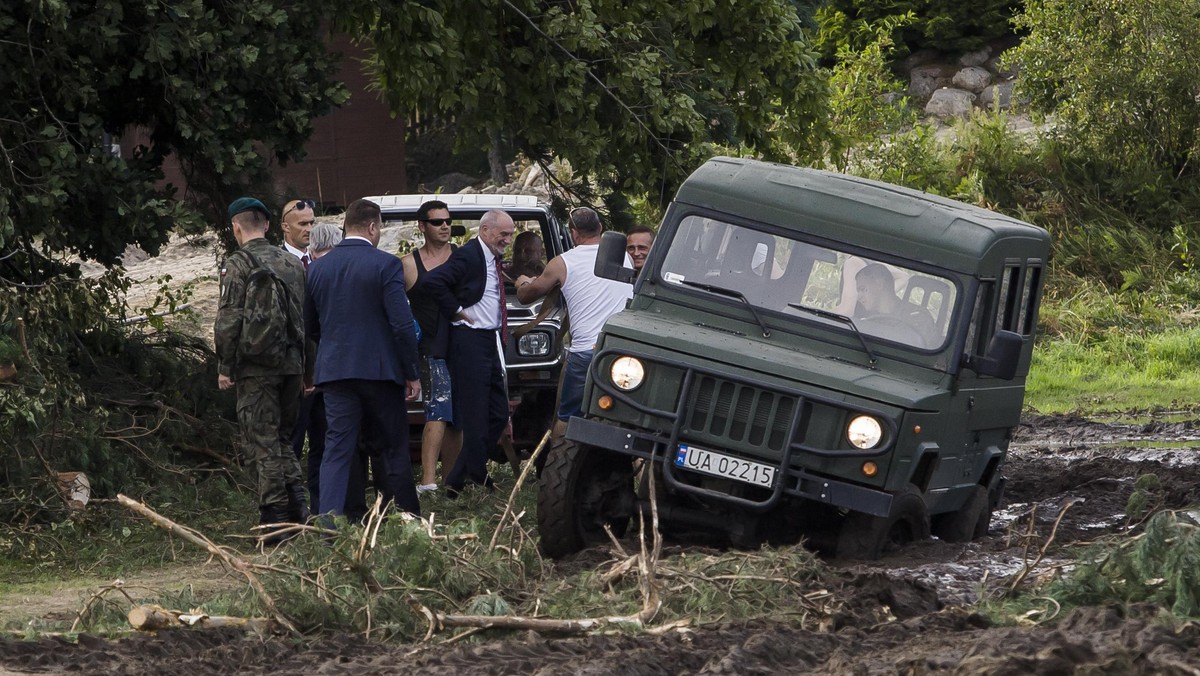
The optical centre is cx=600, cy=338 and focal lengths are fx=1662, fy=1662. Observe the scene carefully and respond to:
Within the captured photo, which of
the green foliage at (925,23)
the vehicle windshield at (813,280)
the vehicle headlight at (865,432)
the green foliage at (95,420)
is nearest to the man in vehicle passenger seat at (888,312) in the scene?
the vehicle windshield at (813,280)

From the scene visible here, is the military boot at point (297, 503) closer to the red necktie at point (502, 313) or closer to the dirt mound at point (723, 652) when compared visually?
the red necktie at point (502, 313)

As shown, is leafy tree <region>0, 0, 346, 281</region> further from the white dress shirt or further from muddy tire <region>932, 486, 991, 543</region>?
muddy tire <region>932, 486, 991, 543</region>

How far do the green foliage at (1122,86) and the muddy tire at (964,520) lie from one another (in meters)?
15.6

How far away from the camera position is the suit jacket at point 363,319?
28.2 feet

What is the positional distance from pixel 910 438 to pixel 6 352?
4928mm

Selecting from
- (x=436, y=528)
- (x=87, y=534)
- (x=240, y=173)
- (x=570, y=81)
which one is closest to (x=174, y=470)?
(x=87, y=534)

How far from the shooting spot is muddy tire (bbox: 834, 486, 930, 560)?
25.5ft

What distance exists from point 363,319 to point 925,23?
26.3 meters

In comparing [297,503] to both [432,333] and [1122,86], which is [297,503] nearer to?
[432,333]

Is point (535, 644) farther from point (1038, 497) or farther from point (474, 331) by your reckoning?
point (1038, 497)

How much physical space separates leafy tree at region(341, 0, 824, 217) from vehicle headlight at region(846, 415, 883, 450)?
5298 mm

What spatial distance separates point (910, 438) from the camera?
7.63 metres

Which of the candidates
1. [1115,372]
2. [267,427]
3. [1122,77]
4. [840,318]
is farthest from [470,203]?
[1122,77]

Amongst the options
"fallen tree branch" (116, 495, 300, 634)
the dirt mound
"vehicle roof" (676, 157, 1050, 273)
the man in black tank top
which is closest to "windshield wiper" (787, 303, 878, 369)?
"vehicle roof" (676, 157, 1050, 273)
